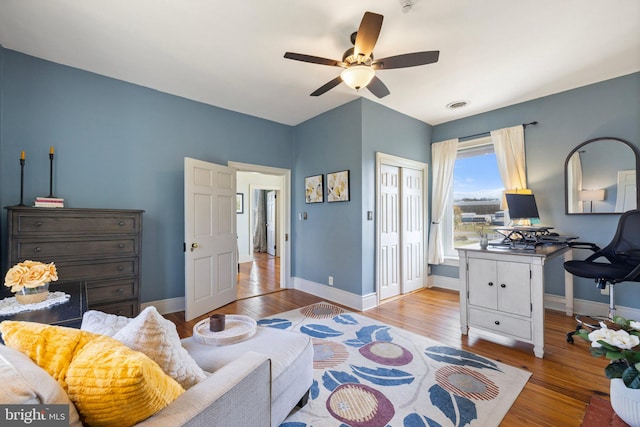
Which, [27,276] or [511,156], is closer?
[27,276]

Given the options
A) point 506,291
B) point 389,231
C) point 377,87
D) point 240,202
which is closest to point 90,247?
point 377,87

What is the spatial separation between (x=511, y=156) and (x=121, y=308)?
5.07 metres

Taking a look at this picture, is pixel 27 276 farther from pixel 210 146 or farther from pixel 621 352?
pixel 621 352

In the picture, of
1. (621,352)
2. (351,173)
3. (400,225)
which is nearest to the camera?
(621,352)

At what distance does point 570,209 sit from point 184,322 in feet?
15.9

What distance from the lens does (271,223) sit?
889 cm

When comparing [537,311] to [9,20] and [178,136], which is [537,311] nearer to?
[178,136]

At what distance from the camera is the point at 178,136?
3.53m

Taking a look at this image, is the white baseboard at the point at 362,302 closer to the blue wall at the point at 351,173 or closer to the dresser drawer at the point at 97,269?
the blue wall at the point at 351,173

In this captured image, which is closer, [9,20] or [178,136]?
[9,20]

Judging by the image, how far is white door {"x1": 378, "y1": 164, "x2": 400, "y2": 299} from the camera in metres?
3.83

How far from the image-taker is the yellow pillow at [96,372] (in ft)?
2.21

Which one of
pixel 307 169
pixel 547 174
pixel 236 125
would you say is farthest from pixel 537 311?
pixel 236 125

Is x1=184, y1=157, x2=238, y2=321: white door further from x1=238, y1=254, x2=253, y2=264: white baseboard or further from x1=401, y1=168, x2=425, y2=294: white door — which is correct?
x1=238, y1=254, x2=253, y2=264: white baseboard
